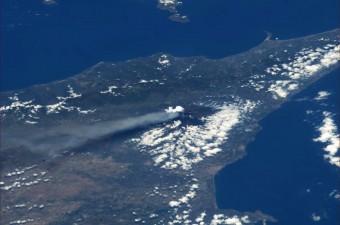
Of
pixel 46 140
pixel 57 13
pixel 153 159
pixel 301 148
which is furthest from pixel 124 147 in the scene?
pixel 57 13

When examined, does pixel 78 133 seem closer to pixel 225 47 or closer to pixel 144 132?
pixel 144 132

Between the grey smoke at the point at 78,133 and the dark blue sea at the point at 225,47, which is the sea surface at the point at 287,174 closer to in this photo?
the dark blue sea at the point at 225,47

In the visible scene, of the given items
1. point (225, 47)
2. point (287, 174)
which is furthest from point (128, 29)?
point (287, 174)

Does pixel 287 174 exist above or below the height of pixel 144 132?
below

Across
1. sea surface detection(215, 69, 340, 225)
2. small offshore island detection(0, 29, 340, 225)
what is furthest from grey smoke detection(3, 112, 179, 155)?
sea surface detection(215, 69, 340, 225)

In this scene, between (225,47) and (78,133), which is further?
(225,47)

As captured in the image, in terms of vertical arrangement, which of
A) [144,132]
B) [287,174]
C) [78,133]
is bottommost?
[287,174]

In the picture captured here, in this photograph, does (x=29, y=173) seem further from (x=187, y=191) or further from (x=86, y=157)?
(x=187, y=191)
